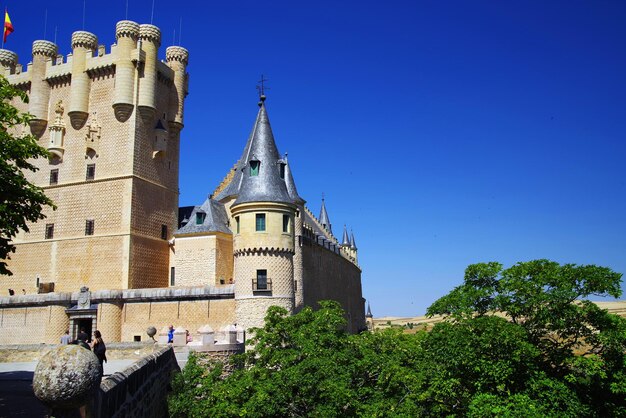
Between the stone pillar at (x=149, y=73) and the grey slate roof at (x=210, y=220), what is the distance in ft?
22.7

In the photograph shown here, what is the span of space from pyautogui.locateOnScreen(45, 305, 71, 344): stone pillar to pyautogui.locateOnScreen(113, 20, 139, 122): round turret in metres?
12.0

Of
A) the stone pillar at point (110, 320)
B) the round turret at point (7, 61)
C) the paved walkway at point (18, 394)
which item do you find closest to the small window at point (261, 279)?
the stone pillar at point (110, 320)

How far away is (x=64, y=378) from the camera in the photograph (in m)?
Result: 5.34

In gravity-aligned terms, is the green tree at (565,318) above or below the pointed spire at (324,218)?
below

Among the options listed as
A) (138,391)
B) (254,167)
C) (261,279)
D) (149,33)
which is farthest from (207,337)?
(149,33)

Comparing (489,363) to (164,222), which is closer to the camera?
(489,363)

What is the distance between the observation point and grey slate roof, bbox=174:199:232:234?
106 feet

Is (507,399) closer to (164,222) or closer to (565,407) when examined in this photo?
(565,407)

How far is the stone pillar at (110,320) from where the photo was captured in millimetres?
29312

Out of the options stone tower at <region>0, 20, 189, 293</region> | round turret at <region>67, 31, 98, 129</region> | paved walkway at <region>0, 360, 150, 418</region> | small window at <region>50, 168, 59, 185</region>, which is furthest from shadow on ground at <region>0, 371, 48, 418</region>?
round turret at <region>67, 31, 98, 129</region>

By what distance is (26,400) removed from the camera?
10352 mm

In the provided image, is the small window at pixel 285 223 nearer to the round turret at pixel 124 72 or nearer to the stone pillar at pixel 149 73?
the stone pillar at pixel 149 73

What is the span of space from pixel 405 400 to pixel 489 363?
8.07 feet

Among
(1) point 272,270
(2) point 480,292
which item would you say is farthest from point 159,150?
(2) point 480,292
